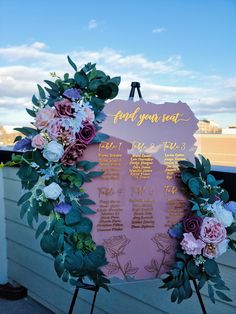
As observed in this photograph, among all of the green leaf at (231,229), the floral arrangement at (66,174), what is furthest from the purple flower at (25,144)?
the green leaf at (231,229)

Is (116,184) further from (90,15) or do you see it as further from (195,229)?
(90,15)

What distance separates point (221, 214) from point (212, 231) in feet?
0.25

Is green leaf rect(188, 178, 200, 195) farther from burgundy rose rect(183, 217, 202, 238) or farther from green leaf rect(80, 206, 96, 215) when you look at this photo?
green leaf rect(80, 206, 96, 215)

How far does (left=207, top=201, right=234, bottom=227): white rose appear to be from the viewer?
1.25 meters

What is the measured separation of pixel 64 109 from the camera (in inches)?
48.2

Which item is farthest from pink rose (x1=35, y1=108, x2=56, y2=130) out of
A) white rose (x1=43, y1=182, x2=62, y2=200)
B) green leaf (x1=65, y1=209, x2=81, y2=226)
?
green leaf (x1=65, y1=209, x2=81, y2=226)

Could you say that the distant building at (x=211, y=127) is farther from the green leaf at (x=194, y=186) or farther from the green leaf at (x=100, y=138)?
the green leaf at (x=100, y=138)

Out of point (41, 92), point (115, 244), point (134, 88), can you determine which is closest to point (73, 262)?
point (115, 244)

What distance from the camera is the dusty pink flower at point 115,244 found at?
1.26 meters

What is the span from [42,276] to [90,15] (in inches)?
103

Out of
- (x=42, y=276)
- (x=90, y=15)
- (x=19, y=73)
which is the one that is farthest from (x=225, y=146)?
(x=19, y=73)

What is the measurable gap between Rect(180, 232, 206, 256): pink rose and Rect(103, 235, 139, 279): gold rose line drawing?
0.20 m

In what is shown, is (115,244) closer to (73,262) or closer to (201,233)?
(73,262)

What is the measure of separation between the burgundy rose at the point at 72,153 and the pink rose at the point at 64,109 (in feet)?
0.34
